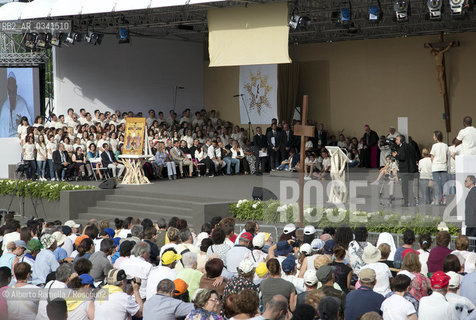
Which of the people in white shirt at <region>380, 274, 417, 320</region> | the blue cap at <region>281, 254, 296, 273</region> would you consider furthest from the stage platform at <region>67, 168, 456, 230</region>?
the people in white shirt at <region>380, 274, 417, 320</region>

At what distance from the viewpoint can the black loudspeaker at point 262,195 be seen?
50.2 ft

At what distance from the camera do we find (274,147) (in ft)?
71.1

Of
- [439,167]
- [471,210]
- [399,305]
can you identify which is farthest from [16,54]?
[399,305]

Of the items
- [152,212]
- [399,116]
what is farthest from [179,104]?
[152,212]

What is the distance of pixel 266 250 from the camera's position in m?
8.52

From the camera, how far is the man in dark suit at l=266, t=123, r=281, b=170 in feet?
71.1

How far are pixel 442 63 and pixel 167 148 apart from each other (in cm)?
826

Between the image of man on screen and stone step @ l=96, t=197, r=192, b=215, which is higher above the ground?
the image of man on screen

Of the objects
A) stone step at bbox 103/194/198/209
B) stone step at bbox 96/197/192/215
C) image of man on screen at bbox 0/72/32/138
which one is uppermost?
image of man on screen at bbox 0/72/32/138

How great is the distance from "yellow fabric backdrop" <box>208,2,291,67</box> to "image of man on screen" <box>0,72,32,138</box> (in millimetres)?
8630

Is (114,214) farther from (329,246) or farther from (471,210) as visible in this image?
(329,246)

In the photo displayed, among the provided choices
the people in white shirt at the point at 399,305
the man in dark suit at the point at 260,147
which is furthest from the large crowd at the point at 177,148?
the people in white shirt at the point at 399,305

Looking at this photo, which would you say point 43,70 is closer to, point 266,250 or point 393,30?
point 393,30

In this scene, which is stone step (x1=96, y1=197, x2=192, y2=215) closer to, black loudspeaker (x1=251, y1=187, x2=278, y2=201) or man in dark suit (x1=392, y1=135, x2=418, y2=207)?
black loudspeaker (x1=251, y1=187, x2=278, y2=201)
